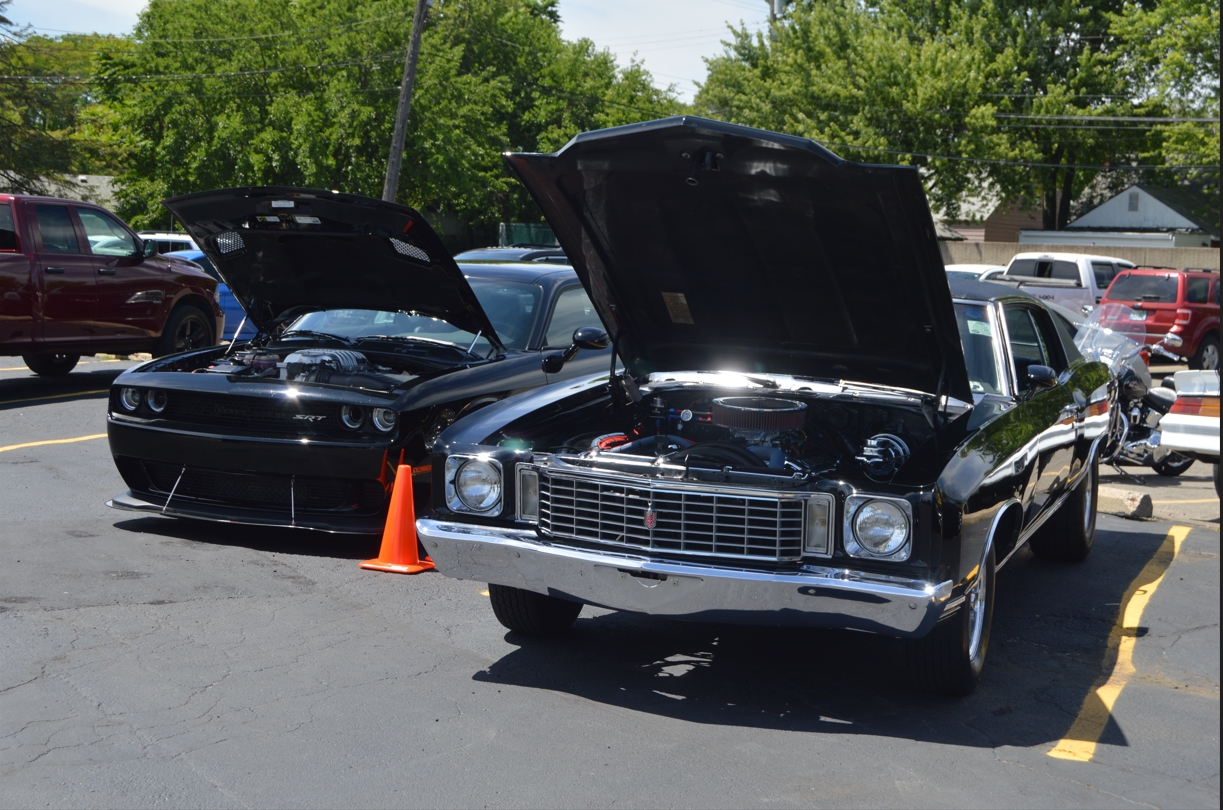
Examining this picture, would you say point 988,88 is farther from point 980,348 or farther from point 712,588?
point 712,588

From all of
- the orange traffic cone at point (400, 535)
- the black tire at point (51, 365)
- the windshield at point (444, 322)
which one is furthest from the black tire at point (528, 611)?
the black tire at point (51, 365)

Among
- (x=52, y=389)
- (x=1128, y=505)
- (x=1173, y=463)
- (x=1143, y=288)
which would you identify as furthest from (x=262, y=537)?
(x=1143, y=288)

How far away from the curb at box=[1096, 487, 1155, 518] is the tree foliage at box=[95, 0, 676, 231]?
25148 millimetres

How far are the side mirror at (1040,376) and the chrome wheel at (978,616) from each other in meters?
1.14

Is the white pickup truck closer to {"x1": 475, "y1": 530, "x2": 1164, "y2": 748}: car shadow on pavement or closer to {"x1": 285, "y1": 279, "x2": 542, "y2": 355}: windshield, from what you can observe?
{"x1": 285, "y1": 279, "x2": 542, "y2": 355}: windshield

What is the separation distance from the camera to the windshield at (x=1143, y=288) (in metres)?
18.6

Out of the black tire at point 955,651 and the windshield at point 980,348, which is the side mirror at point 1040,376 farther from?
the black tire at point 955,651

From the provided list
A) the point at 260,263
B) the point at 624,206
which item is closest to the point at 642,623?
the point at 624,206

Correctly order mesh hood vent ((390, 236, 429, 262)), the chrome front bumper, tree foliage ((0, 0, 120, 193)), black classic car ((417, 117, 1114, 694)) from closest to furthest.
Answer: the chrome front bumper, black classic car ((417, 117, 1114, 694)), mesh hood vent ((390, 236, 429, 262)), tree foliage ((0, 0, 120, 193))

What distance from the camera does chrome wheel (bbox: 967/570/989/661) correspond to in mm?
4434

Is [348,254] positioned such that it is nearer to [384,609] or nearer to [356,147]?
[384,609]

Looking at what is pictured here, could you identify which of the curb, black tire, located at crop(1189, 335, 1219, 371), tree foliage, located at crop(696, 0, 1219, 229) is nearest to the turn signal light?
the curb

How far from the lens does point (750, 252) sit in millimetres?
4977

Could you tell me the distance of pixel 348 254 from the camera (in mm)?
6922
